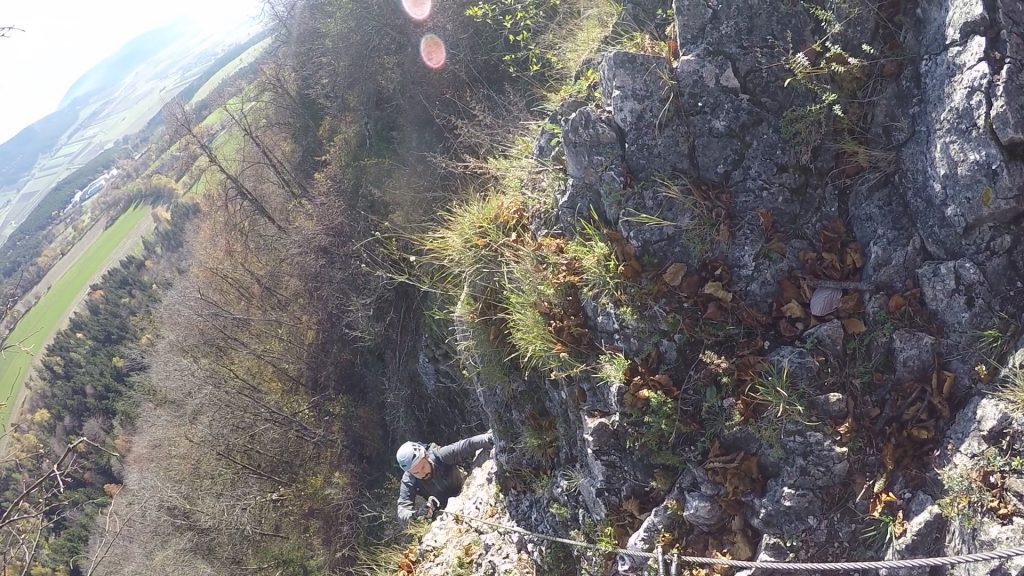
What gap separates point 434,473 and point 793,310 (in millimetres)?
6466

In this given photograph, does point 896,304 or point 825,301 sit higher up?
point 825,301

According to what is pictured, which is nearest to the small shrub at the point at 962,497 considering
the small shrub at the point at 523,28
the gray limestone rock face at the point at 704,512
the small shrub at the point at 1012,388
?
the small shrub at the point at 1012,388

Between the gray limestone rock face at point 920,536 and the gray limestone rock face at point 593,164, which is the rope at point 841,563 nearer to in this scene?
the gray limestone rock face at point 920,536

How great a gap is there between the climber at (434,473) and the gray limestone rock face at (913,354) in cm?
605

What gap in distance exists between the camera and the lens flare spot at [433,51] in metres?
9.70

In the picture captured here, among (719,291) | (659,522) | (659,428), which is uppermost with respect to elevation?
(719,291)

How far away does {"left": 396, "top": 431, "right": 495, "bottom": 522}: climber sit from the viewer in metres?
8.27

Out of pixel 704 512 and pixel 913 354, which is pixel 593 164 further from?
pixel 704 512

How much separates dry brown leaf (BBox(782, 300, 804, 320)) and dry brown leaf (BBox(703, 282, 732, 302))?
1.31 ft

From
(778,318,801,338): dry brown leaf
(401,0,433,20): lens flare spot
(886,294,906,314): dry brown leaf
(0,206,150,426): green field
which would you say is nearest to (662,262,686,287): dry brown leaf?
(778,318,801,338): dry brown leaf

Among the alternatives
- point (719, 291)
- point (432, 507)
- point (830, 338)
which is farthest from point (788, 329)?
point (432, 507)

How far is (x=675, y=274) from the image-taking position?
413 centimetres

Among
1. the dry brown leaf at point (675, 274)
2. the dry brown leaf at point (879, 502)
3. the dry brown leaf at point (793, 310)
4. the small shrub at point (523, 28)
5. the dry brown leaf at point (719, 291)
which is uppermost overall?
the small shrub at point (523, 28)

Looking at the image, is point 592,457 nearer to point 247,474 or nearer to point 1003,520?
point 1003,520
